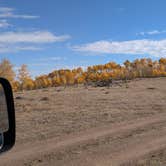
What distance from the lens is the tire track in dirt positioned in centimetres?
712

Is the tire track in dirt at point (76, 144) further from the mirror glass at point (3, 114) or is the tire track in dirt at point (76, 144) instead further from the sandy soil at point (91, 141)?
the mirror glass at point (3, 114)

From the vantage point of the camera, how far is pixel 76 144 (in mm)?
8352

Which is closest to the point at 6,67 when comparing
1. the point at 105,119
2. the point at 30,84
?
the point at 30,84

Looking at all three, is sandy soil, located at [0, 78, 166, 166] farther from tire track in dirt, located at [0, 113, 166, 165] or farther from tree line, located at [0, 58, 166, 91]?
tree line, located at [0, 58, 166, 91]

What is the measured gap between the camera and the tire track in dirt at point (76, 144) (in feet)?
23.4

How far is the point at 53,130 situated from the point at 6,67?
51303 millimetres

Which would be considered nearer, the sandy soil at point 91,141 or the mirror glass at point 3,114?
the mirror glass at point 3,114

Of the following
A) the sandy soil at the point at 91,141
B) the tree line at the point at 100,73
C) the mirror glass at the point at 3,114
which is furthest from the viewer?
the tree line at the point at 100,73

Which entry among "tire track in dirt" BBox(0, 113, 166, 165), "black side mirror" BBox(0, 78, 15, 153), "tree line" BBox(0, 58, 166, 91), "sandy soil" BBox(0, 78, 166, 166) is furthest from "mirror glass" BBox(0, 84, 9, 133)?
"tree line" BBox(0, 58, 166, 91)

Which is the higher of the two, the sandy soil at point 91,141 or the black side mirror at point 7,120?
the black side mirror at point 7,120

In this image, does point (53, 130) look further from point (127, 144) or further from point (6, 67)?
point (6, 67)

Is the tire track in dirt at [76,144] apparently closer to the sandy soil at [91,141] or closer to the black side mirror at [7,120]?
the sandy soil at [91,141]

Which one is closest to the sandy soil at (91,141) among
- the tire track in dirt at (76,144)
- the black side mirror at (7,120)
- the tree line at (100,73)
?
the tire track in dirt at (76,144)

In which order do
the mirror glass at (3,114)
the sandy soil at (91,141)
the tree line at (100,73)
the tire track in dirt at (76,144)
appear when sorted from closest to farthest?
1. the mirror glass at (3,114)
2. the sandy soil at (91,141)
3. the tire track in dirt at (76,144)
4. the tree line at (100,73)
